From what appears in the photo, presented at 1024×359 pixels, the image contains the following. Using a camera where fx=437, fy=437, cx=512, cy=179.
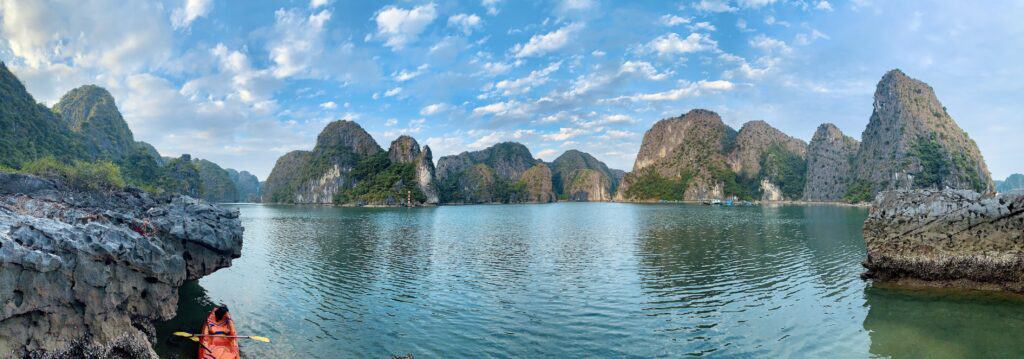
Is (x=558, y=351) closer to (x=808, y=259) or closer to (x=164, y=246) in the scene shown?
(x=164, y=246)

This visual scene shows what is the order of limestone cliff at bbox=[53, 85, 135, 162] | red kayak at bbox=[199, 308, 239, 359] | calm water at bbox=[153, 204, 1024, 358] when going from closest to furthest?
1. red kayak at bbox=[199, 308, 239, 359]
2. calm water at bbox=[153, 204, 1024, 358]
3. limestone cliff at bbox=[53, 85, 135, 162]

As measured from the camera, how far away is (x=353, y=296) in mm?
26484

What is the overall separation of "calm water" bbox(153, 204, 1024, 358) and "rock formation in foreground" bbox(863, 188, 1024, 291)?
164cm

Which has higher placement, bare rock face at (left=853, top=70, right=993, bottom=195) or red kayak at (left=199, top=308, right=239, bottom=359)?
bare rock face at (left=853, top=70, right=993, bottom=195)

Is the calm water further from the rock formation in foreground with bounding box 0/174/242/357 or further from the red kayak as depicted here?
the rock formation in foreground with bounding box 0/174/242/357

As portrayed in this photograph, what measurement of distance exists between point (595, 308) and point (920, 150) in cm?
22080

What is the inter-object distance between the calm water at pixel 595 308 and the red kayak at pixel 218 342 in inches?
46.7

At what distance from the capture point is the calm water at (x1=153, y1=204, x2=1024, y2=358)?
17531mm

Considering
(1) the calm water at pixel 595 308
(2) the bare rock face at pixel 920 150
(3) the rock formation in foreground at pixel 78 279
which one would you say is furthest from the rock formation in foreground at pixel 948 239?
(2) the bare rock face at pixel 920 150

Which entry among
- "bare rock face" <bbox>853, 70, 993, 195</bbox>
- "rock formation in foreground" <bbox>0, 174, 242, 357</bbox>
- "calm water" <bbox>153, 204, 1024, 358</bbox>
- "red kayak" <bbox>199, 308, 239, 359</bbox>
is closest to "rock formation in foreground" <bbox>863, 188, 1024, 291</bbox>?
"calm water" <bbox>153, 204, 1024, 358</bbox>

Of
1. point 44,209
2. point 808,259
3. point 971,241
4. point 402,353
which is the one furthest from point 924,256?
point 44,209

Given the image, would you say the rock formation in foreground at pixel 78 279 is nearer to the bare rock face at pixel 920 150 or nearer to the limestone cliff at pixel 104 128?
the limestone cliff at pixel 104 128

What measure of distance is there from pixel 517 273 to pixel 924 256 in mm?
24919

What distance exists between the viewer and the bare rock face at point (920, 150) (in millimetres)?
168125
